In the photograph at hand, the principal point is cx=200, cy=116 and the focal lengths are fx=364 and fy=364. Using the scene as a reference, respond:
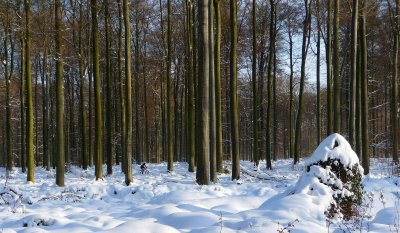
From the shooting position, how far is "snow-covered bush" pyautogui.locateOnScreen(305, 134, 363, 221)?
6.49m

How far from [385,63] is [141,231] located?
26668mm

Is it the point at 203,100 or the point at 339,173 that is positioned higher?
the point at 203,100

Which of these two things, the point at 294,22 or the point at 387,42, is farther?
the point at 387,42

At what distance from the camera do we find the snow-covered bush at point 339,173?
6488mm

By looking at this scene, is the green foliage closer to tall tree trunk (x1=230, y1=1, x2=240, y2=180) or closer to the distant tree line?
the distant tree line

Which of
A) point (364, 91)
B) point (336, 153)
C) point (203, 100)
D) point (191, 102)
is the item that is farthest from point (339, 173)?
point (191, 102)

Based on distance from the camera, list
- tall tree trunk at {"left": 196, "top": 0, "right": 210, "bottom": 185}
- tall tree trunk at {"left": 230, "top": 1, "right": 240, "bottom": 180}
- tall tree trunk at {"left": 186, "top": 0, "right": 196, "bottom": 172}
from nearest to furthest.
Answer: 1. tall tree trunk at {"left": 196, "top": 0, "right": 210, "bottom": 185}
2. tall tree trunk at {"left": 230, "top": 1, "right": 240, "bottom": 180}
3. tall tree trunk at {"left": 186, "top": 0, "right": 196, "bottom": 172}

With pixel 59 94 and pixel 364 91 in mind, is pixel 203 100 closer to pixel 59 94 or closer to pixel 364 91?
pixel 59 94

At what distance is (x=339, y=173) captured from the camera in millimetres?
6855

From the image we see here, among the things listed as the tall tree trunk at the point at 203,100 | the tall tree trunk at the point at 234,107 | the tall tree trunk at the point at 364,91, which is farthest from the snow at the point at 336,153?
the tall tree trunk at the point at 364,91

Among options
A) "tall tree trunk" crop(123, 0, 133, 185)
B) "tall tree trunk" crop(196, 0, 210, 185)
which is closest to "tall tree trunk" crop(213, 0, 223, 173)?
"tall tree trunk" crop(196, 0, 210, 185)

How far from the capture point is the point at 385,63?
26.6 meters

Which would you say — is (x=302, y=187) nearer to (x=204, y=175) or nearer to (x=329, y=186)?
(x=329, y=186)

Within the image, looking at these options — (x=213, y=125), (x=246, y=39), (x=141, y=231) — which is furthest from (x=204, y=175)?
(x=246, y=39)
